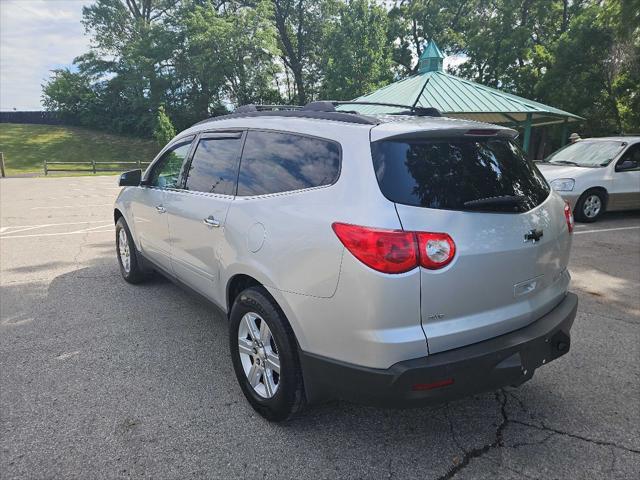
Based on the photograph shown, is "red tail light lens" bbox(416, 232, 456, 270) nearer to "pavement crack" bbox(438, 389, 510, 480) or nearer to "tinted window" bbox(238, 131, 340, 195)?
"tinted window" bbox(238, 131, 340, 195)

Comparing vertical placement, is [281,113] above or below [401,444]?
above

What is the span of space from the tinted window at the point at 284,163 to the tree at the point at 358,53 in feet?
111

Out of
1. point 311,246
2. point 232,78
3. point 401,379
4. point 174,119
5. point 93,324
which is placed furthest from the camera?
point 174,119

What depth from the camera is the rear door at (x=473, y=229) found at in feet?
6.86

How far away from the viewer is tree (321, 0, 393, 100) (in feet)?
117

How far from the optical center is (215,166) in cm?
339

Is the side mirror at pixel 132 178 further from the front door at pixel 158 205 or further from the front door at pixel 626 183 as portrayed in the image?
the front door at pixel 626 183

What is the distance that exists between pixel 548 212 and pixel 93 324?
12.6 feet

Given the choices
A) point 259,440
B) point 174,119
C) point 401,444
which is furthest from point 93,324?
point 174,119

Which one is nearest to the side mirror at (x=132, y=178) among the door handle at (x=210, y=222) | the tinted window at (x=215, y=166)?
the tinted window at (x=215, y=166)

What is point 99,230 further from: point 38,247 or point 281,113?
point 281,113

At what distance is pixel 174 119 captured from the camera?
149ft

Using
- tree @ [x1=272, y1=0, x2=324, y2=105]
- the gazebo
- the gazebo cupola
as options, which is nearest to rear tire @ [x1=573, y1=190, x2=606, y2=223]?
the gazebo

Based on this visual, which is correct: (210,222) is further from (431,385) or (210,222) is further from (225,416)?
(431,385)
